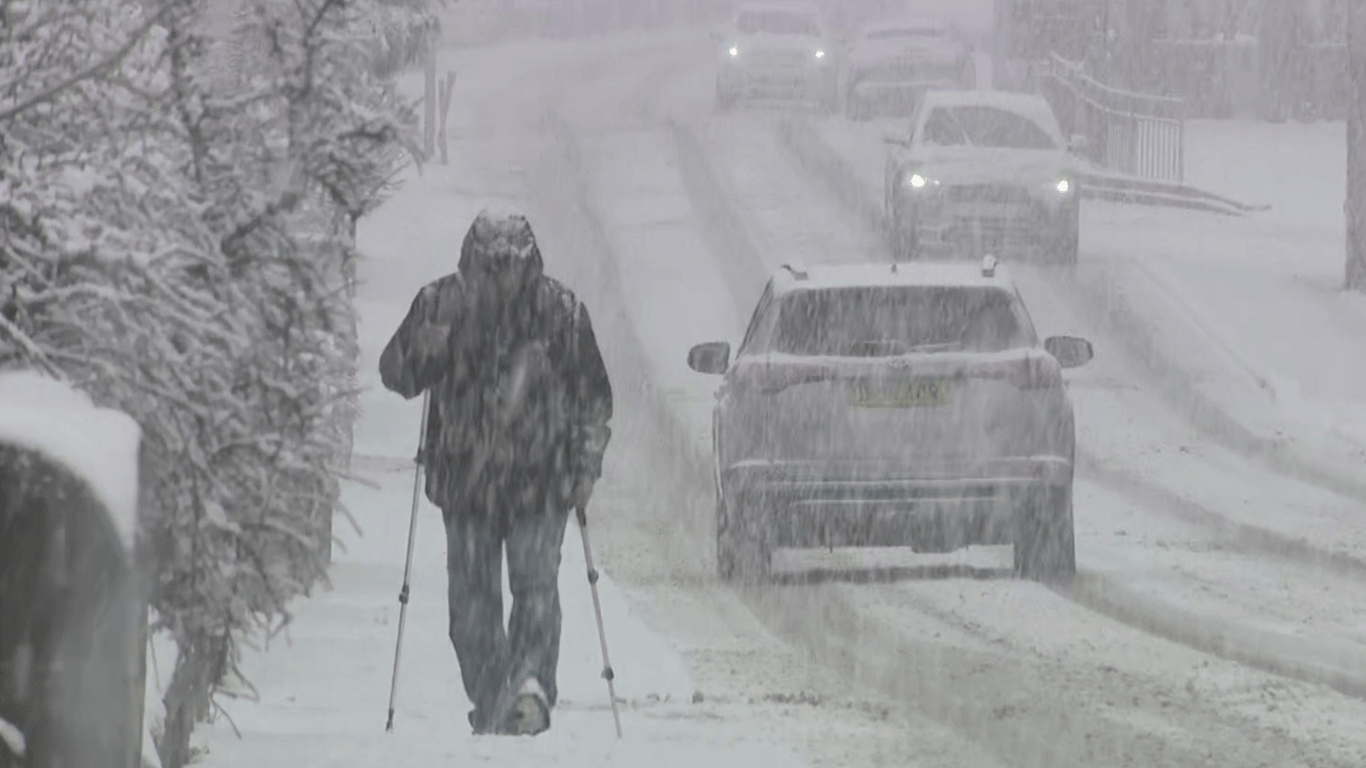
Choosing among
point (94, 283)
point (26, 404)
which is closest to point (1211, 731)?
point (94, 283)

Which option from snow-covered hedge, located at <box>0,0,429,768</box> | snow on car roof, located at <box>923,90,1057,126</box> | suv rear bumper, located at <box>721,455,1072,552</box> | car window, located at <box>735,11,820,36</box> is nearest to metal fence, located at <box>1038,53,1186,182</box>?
car window, located at <box>735,11,820,36</box>

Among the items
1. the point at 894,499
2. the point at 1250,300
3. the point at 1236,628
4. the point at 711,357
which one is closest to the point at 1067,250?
the point at 1250,300

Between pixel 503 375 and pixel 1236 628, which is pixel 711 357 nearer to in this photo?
pixel 1236 628

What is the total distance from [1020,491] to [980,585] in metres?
0.54

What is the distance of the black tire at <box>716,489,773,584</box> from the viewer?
48.2 feet

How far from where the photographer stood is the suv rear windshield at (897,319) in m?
14.8

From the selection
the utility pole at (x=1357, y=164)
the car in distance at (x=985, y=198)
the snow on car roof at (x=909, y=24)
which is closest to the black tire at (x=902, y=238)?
the car in distance at (x=985, y=198)

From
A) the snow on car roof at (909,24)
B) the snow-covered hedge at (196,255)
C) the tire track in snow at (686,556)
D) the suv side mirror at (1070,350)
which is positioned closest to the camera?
the snow-covered hedge at (196,255)

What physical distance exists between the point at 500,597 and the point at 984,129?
2280 centimetres

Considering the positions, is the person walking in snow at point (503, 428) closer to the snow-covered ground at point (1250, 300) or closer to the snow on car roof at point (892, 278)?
the snow on car roof at point (892, 278)

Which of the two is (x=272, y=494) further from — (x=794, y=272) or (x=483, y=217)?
(x=794, y=272)

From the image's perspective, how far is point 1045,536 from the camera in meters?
14.5

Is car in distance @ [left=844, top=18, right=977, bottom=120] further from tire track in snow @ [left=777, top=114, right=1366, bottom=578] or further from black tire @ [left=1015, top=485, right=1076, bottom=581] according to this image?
black tire @ [left=1015, top=485, right=1076, bottom=581]

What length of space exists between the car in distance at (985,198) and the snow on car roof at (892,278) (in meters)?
14.5
